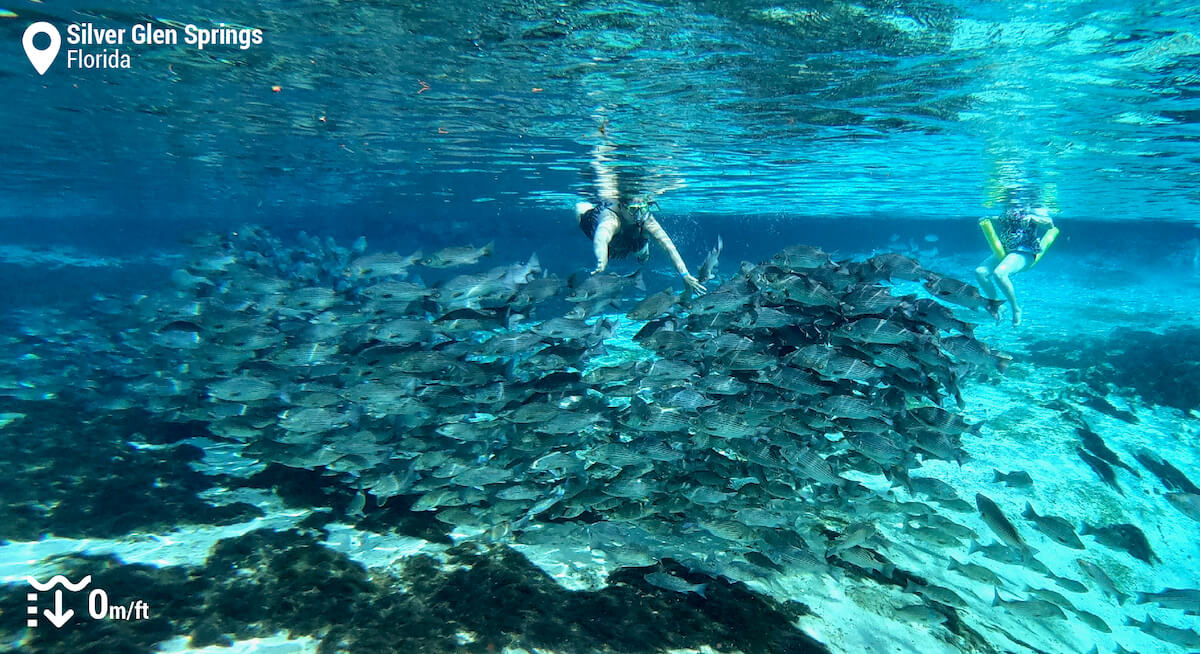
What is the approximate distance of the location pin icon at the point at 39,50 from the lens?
34.8 feet

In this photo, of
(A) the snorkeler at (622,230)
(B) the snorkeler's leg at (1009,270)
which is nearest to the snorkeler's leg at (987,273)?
(B) the snorkeler's leg at (1009,270)

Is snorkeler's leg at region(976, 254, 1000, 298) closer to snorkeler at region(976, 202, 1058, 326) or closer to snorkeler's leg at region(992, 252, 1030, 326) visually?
snorkeler at region(976, 202, 1058, 326)

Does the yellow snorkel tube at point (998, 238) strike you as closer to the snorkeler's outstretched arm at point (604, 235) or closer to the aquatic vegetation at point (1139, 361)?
the aquatic vegetation at point (1139, 361)

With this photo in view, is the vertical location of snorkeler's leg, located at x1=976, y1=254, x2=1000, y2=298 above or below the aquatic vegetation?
above

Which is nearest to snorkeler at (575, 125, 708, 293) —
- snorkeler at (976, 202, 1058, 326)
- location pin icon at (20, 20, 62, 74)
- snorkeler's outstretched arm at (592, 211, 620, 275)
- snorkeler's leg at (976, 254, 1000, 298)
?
snorkeler's outstretched arm at (592, 211, 620, 275)

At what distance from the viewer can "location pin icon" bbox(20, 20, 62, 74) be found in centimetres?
1061

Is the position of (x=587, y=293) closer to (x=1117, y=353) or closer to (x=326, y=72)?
(x=326, y=72)

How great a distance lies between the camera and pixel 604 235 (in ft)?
35.5

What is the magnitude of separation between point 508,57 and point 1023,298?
1234 inches

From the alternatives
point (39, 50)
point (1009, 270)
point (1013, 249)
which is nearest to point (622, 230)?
point (1009, 270)

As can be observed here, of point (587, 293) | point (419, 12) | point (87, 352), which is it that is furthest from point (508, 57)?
point (87, 352)

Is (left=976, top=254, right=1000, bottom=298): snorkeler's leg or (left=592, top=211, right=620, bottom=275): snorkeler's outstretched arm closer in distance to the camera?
(left=592, top=211, right=620, bottom=275): snorkeler's outstretched arm

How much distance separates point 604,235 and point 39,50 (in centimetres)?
1332

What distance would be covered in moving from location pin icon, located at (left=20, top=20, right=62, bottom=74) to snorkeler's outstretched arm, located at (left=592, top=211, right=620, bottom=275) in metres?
11.8
